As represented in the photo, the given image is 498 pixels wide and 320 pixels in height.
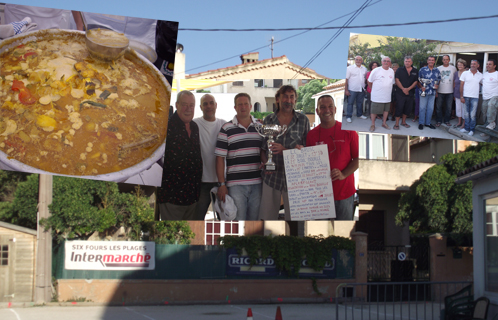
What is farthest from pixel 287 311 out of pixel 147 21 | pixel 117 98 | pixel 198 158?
pixel 147 21

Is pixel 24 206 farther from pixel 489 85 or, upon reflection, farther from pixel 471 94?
pixel 489 85

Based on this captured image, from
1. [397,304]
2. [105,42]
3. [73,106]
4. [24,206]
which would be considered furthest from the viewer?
[24,206]

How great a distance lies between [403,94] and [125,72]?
572cm

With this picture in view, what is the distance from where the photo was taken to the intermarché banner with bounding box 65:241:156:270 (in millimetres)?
16281

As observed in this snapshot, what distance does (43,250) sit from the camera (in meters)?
16.4

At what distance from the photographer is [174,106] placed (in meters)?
12.8

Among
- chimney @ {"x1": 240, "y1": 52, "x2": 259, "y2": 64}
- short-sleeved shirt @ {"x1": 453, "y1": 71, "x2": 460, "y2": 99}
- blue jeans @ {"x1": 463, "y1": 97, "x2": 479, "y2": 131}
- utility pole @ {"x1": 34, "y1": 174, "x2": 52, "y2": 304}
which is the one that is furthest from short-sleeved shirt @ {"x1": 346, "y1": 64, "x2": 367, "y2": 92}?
chimney @ {"x1": 240, "y1": 52, "x2": 259, "y2": 64}

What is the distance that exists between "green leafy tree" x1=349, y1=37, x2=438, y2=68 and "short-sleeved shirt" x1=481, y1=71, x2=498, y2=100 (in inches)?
45.0

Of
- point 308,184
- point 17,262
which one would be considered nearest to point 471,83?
point 308,184

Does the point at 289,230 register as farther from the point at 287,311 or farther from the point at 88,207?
the point at 88,207

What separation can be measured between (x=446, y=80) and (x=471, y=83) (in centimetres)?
53

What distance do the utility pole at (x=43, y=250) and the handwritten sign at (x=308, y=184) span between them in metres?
7.81

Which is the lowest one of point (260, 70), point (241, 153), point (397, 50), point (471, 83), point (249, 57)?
point (241, 153)

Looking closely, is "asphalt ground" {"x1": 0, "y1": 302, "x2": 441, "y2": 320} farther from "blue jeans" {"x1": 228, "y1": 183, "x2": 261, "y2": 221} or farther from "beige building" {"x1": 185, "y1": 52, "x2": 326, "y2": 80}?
"beige building" {"x1": 185, "y1": 52, "x2": 326, "y2": 80}
